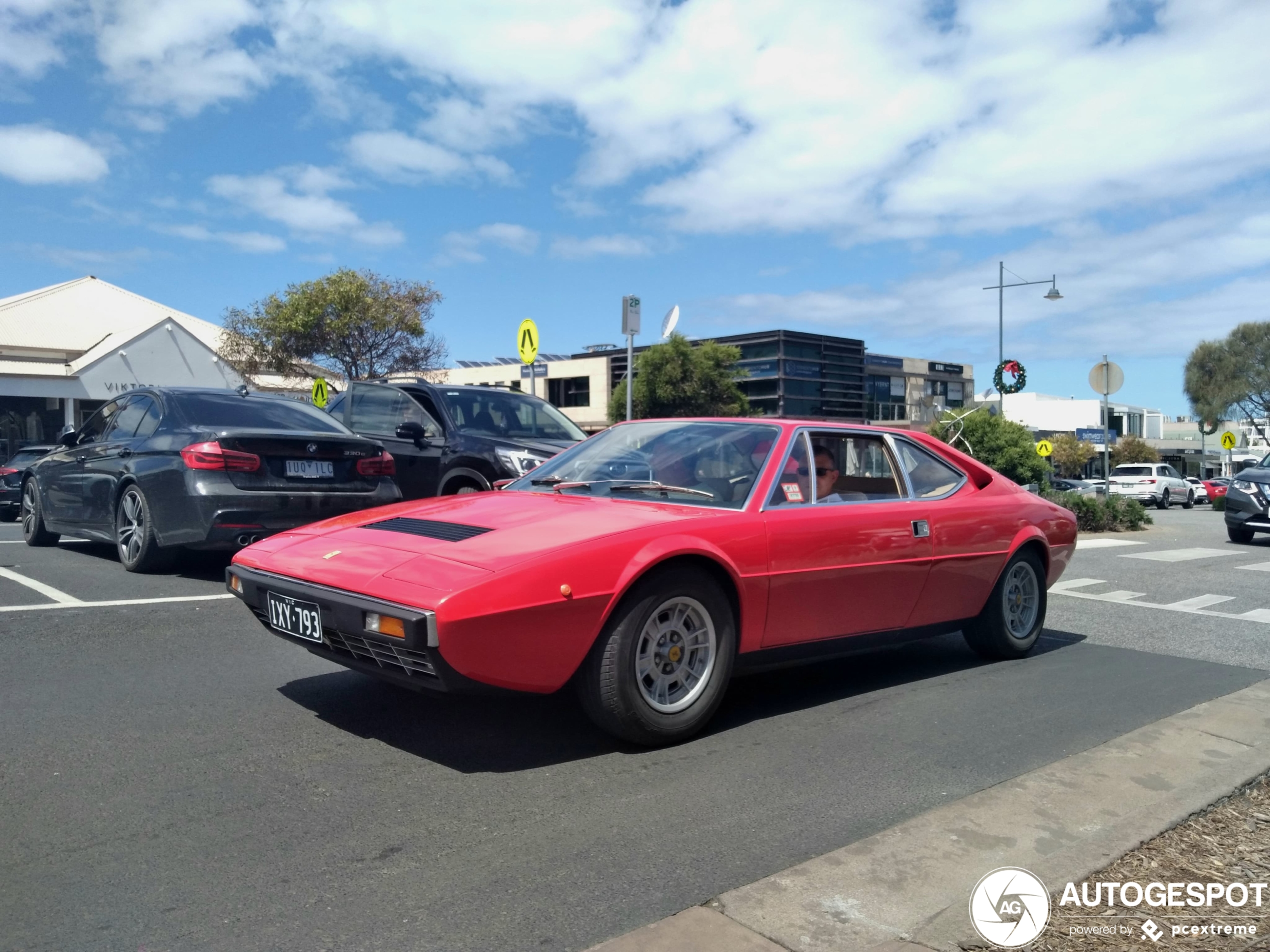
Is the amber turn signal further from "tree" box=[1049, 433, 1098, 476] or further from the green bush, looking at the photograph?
"tree" box=[1049, 433, 1098, 476]

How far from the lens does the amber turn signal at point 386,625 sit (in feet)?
11.5

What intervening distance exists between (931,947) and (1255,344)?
7343cm

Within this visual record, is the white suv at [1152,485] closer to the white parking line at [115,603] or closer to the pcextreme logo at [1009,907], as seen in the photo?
the white parking line at [115,603]

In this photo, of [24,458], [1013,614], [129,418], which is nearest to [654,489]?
[1013,614]

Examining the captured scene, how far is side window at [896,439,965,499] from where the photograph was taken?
5527mm

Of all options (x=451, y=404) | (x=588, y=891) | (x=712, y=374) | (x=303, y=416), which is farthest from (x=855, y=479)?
(x=712, y=374)

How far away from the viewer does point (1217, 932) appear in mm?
2754

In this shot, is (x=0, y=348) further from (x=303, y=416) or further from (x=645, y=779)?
(x=645, y=779)

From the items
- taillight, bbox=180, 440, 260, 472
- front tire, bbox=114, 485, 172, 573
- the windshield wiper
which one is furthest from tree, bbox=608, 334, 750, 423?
the windshield wiper

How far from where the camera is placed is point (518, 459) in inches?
380

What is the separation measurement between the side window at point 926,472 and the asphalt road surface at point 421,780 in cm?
101

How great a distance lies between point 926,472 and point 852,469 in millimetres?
640

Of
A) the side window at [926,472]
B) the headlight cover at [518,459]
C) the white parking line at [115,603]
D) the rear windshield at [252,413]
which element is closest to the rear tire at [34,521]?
the rear windshield at [252,413]

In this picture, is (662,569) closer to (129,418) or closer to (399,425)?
(129,418)
